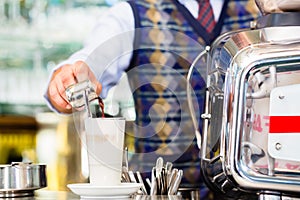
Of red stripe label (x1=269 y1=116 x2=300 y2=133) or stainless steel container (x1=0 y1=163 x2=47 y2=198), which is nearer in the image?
red stripe label (x1=269 y1=116 x2=300 y2=133)

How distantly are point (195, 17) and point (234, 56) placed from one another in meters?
0.66

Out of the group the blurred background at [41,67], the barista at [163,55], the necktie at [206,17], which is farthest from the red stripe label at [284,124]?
the blurred background at [41,67]

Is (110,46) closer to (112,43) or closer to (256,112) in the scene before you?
(112,43)

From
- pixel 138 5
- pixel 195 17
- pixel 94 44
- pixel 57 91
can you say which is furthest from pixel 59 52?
pixel 57 91

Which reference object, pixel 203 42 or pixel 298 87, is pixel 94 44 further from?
pixel 298 87

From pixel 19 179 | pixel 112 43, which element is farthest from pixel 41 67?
pixel 19 179

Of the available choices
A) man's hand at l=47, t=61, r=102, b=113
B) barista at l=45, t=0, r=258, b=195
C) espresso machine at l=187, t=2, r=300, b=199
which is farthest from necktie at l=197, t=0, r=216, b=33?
espresso machine at l=187, t=2, r=300, b=199

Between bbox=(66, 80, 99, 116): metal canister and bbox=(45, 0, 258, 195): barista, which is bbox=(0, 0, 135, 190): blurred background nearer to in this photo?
bbox=(45, 0, 258, 195): barista

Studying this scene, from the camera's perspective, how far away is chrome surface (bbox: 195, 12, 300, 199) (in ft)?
3.20

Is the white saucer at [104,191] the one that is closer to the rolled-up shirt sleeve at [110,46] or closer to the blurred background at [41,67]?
the rolled-up shirt sleeve at [110,46]

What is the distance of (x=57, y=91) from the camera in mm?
1353

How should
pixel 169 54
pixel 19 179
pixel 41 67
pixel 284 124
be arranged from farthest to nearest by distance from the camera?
pixel 41 67 < pixel 169 54 < pixel 19 179 < pixel 284 124

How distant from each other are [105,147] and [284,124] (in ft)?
0.96

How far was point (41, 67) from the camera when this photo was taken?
2.11 meters
